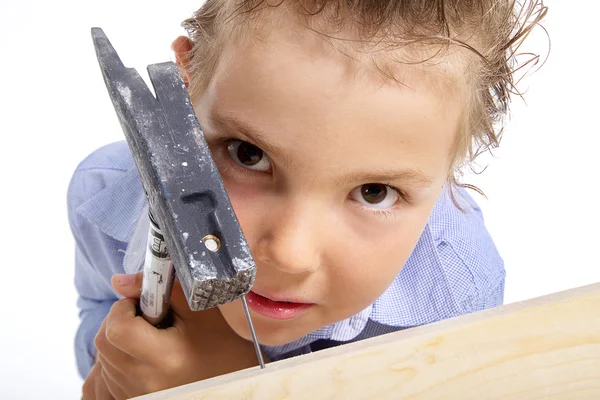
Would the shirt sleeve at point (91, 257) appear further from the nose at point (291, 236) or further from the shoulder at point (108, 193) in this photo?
the nose at point (291, 236)

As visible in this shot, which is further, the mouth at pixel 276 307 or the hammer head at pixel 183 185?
the mouth at pixel 276 307

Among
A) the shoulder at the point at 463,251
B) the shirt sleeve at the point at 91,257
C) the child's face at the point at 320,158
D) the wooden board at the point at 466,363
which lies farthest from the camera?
the shirt sleeve at the point at 91,257

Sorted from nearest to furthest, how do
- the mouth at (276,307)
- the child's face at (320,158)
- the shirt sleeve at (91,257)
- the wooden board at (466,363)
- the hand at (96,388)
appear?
the wooden board at (466,363), the child's face at (320,158), the mouth at (276,307), the hand at (96,388), the shirt sleeve at (91,257)

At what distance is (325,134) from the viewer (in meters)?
0.61

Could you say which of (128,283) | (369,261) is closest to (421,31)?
(369,261)

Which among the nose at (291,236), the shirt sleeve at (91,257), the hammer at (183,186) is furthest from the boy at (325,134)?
the shirt sleeve at (91,257)

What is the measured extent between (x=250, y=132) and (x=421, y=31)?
0.18 metres

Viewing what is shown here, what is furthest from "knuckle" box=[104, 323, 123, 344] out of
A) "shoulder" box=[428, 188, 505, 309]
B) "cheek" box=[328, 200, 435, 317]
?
"shoulder" box=[428, 188, 505, 309]

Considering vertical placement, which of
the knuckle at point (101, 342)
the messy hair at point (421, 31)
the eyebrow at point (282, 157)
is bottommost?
the knuckle at point (101, 342)

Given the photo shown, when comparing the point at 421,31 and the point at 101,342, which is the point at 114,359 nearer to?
the point at 101,342

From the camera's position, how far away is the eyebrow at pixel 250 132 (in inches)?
24.8

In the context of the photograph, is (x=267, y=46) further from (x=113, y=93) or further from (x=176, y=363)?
(x=176, y=363)

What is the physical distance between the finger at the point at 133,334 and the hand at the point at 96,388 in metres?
0.14

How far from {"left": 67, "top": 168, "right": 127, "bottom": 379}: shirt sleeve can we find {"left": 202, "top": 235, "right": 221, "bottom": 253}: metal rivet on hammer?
2.48 ft
